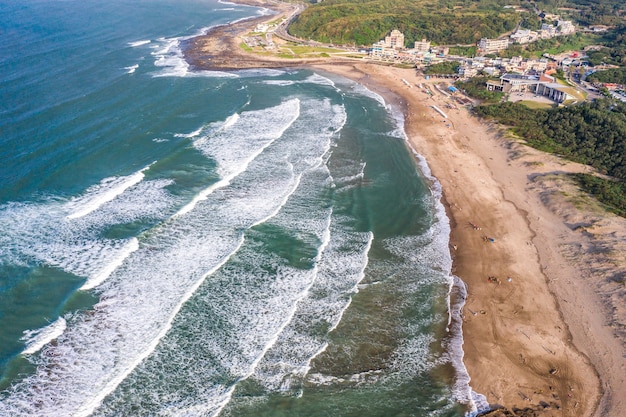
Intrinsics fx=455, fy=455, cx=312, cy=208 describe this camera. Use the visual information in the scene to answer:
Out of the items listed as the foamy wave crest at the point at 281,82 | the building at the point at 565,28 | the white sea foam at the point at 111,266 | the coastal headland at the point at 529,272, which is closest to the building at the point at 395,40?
the foamy wave crest at the point at 281,82

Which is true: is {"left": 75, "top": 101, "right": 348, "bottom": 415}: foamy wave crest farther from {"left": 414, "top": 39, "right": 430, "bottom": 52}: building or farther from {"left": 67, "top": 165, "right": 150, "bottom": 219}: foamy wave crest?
{"left": 414, "top": 39, "right": 430, "bottom": 52}: building

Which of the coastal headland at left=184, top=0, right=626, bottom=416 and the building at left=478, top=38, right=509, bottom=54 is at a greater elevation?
the building at left=478, top=38, right=509, bottom=54

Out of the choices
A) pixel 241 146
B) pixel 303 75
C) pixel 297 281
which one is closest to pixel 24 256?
pixel 297 281

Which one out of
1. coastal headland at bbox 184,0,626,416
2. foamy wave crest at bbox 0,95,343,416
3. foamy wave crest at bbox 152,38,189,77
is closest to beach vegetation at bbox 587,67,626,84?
coastal headland at bbox 184,0,626,416

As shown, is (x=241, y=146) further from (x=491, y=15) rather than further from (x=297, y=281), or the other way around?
(x=491, y=15)

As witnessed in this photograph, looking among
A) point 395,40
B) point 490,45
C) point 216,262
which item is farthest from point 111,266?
A: point 490,45

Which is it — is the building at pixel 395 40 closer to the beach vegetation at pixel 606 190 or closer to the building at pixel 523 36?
the building at pixel 523 36

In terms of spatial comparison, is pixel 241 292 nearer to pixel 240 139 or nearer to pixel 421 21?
pixel 240 139
